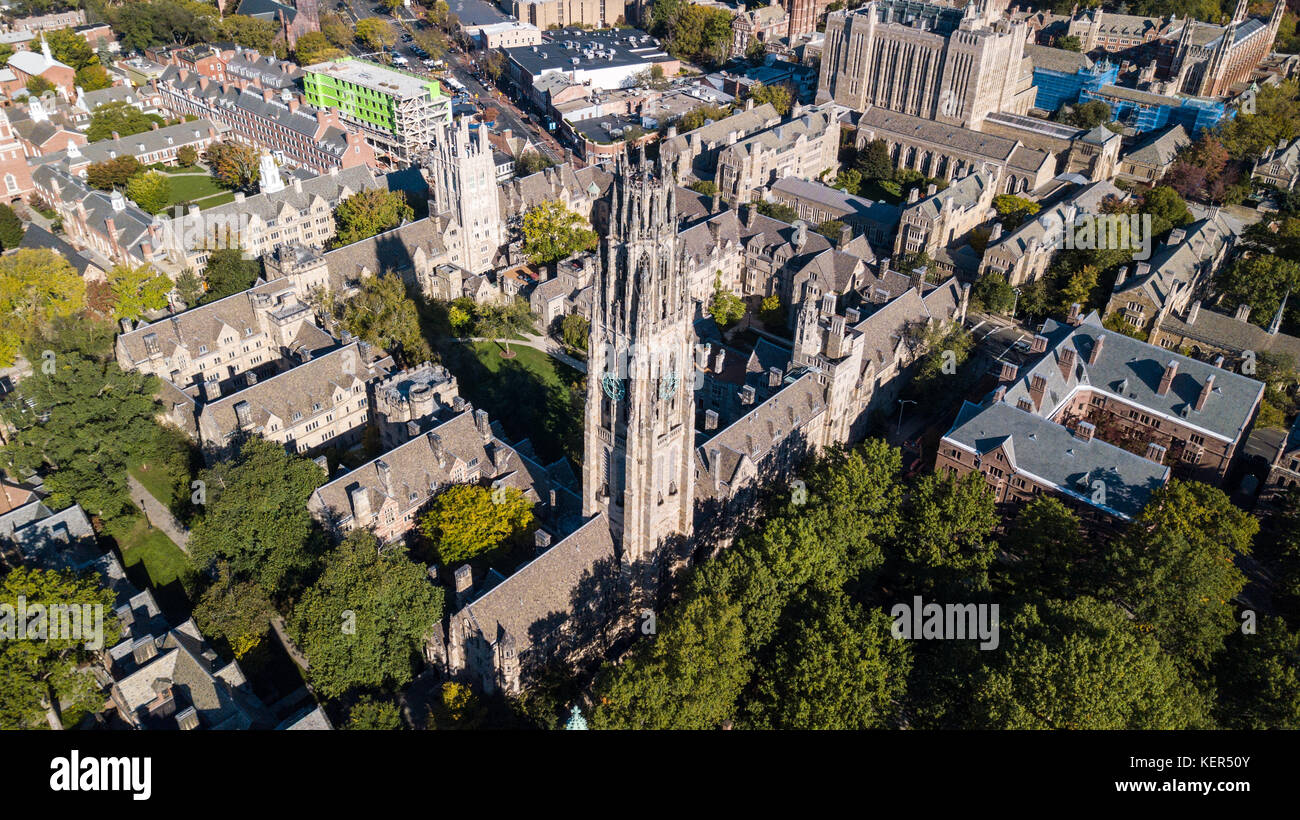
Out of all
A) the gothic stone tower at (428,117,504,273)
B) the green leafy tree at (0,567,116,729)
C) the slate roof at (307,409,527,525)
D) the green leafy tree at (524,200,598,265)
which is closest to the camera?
the green leafy tree at (0,567,116,729)

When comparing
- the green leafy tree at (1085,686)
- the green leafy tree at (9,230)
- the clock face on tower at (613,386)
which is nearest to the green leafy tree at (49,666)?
the clock face on tower at (613,386)

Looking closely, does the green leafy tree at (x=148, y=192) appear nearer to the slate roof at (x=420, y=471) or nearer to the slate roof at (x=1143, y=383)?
the slate roof at (x=420, y=471)

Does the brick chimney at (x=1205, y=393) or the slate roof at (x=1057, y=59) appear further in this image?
the slate roof at (x=1057, y=59)

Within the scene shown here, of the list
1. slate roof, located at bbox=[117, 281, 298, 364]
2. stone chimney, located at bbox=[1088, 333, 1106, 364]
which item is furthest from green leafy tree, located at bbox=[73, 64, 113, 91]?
stone chimney, located at bbox=[1088, 333, 1106, 364]

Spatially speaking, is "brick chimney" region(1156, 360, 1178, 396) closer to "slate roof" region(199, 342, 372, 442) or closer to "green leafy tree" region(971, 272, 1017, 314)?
"green leafy tree" region(971, 272, 1017, 314)

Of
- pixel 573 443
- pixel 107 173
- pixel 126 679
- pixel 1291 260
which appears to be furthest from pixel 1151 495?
pixel 107 173

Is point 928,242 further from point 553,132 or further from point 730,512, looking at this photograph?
point 553,132

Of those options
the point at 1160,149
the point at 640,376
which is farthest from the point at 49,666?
the point at 1160,149
